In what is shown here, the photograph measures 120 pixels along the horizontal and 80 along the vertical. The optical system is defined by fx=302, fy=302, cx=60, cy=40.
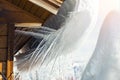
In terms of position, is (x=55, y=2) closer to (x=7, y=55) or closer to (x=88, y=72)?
(x=7, y=55)

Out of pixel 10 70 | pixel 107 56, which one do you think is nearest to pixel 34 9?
pixel 10 70

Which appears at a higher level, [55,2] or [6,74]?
[55,2]

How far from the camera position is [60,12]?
3.60 m

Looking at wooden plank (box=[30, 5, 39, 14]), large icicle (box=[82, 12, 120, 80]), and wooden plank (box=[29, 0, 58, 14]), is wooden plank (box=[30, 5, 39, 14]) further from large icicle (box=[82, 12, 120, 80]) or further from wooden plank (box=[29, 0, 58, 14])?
large icicle (box=[82, 12, 120, 80])

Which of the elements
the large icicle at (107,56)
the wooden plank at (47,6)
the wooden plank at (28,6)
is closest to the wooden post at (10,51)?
the wooden plank at (28,6)

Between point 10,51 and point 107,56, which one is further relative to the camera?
point 10,51

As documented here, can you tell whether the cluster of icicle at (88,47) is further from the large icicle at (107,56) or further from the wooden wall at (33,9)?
the wooden wall at (33,9)

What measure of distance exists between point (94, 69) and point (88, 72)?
0.04 meters

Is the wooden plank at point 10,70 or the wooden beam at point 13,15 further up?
the wooden beam at point 13,15

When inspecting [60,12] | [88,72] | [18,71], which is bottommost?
[18,71]

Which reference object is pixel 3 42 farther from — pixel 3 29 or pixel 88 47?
pixel 88 47

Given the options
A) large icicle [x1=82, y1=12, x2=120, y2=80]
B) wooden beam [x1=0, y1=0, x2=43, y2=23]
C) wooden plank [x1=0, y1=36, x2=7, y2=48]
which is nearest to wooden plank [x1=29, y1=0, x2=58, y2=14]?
wooden beam [x1=0, y1=0, x2=43, y2=23]

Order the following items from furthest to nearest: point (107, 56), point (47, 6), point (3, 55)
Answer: point (3, 55) → point (47, 6) → point (107, 56)

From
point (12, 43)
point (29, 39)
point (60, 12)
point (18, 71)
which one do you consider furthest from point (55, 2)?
point (18, 71)
